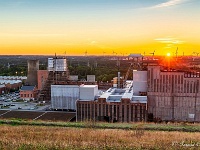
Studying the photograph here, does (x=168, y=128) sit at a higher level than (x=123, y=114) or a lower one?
higher

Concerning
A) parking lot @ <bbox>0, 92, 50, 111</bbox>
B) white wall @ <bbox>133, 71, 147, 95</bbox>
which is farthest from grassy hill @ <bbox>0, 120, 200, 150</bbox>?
parking lot @ <bbox>0, 92, 50, 111</bbox>

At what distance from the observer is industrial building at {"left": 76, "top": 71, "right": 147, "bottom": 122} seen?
1216 inches

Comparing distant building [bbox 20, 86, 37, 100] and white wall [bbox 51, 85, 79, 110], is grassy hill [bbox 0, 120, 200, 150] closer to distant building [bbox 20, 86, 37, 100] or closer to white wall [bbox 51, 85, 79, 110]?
white wall [bbox 51, 85, 79, 110]

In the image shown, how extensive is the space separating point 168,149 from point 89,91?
2664 centimetres

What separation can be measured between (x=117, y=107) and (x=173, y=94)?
714 cm

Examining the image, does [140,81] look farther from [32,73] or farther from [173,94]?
[32,73]

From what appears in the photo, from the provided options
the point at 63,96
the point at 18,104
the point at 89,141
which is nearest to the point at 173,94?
the point at 63,96

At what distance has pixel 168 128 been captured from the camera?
515 inches

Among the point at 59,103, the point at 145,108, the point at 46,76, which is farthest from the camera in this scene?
the point at 46,76

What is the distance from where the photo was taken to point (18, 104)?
46.2 metres

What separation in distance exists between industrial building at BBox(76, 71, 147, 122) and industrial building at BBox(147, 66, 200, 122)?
1538 mm

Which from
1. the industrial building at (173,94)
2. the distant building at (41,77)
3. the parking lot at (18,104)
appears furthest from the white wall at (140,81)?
the distant building at (41,77)

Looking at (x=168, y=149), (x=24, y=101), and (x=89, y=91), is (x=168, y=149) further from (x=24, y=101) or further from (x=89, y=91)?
(x=24, y=101)

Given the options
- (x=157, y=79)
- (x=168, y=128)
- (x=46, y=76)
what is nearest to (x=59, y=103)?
(x=46, y=76)
